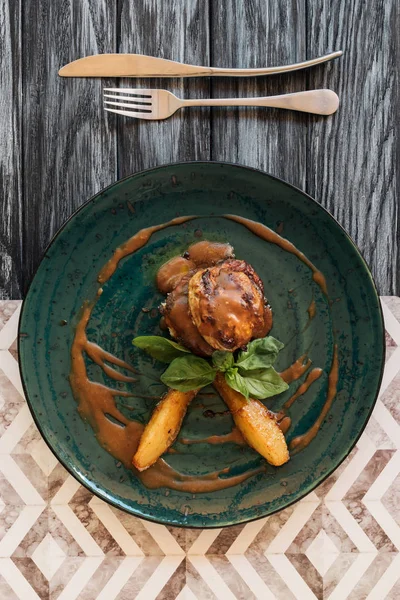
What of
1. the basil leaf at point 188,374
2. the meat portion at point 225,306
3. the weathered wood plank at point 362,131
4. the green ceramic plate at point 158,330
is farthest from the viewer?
the weathered wood plank at point 362,131

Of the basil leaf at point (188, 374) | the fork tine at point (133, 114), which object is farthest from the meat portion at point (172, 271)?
the fork tine at point (133, 114)

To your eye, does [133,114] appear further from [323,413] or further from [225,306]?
[323,413]

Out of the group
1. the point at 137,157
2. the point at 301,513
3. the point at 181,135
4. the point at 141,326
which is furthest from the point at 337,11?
the point at 301,513

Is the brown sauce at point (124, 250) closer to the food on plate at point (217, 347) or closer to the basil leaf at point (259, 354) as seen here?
the food on plate at point (217, 347)

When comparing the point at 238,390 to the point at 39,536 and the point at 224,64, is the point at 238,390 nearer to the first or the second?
the point at 39,536

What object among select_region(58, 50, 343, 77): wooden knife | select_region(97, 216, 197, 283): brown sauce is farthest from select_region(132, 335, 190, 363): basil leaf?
select_region(58, 50, 343, 77): wooden knife

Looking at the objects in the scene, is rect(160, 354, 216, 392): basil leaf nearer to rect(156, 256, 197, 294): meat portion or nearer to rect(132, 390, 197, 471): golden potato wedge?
rect(132, 390, 197, 471): golden potato wedge

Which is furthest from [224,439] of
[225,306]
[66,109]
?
[66,109]
